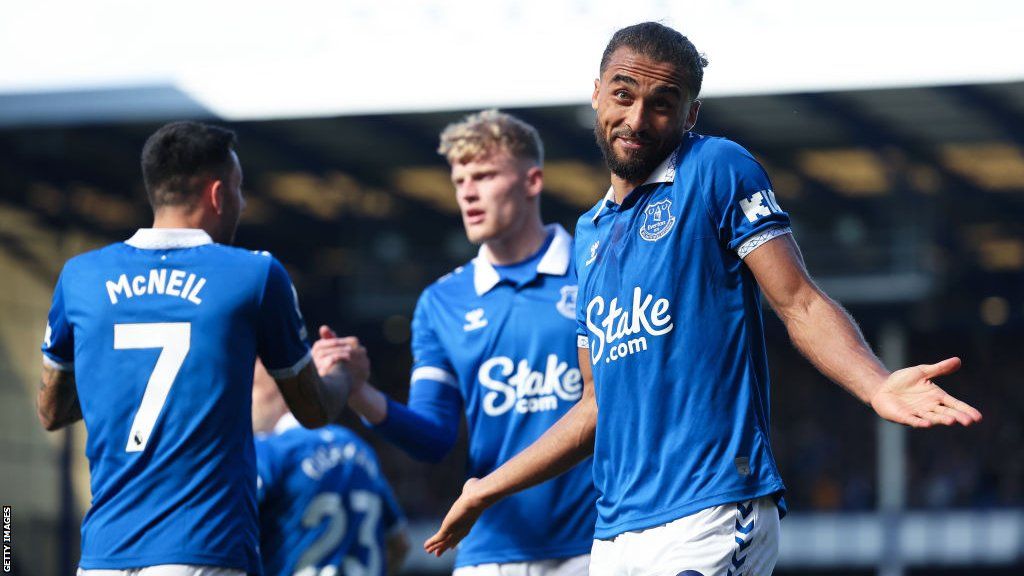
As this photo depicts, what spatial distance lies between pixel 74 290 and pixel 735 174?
212 cm

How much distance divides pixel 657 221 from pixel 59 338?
6.66 ft

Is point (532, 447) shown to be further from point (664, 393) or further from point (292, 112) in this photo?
point (292, 112)

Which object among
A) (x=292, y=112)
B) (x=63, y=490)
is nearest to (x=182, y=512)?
(x=292, y=112)

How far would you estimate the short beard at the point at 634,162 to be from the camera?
11.7 feet

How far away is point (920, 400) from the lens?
2918mm

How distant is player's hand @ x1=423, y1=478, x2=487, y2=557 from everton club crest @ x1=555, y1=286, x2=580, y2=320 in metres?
1.43

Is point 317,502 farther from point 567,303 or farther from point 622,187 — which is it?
point 622,187

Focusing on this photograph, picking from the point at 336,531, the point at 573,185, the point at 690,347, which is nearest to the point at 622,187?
the point at 690,347

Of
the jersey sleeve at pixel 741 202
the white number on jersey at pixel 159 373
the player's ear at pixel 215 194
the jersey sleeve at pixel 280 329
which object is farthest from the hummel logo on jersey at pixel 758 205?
the player's ear at pixel 215 194

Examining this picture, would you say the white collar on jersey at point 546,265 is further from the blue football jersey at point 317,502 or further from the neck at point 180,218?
the neck at point 180,218

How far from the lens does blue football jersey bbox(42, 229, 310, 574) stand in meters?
4.20

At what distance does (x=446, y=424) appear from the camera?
17.9 feet

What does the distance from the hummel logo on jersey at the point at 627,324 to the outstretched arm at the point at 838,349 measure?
0.25 m

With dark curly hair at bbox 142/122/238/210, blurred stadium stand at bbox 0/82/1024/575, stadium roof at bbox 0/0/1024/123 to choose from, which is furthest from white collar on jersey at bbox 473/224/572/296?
blurred stadium stand at bbox 0/82/1024/575
